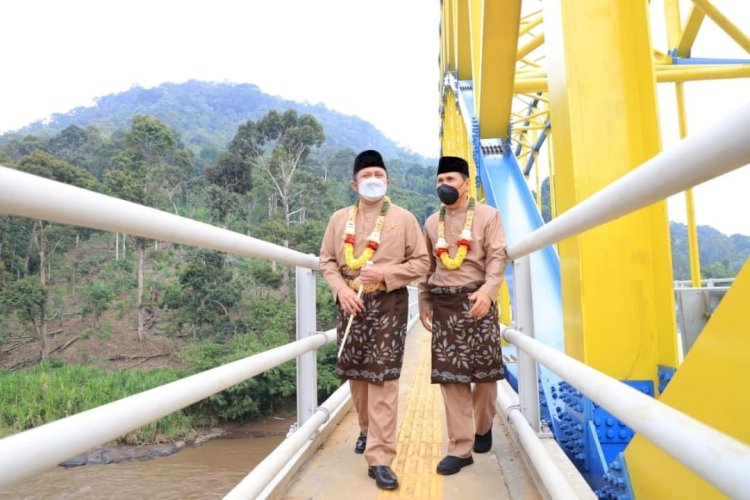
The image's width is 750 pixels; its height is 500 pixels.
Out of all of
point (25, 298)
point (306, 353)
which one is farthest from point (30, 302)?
point (306, 353)

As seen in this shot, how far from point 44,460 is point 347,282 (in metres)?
1.76

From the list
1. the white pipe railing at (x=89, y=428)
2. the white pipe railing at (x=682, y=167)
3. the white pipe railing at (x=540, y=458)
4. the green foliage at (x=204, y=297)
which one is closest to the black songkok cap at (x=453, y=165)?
the white pipe railing at (x=540, y=458)

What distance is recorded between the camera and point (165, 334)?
2480 cm

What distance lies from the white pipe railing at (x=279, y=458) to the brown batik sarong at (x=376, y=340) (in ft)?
0.92

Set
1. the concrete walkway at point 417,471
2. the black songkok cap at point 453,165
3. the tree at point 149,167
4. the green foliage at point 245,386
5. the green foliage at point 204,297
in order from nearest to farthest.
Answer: the concrete walkway at point 417,471
the black songkok cap at point 453,165
the green foliage at point 245,386
the green foliage at point 204,297
the tree at point 149,167

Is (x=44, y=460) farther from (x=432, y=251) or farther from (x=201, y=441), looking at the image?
(x=201, y=441)

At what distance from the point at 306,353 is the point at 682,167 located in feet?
6.75

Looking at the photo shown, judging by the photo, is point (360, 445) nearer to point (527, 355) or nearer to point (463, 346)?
point (463, 346)

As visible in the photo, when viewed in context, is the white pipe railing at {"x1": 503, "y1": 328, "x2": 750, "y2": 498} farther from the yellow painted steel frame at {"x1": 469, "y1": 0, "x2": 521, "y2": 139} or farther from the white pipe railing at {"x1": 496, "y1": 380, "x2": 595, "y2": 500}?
the yellow painted steel frame at {"x1": 469, "y1": 0, "x2": 521, "y2": 139}

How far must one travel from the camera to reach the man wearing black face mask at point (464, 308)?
2418mm

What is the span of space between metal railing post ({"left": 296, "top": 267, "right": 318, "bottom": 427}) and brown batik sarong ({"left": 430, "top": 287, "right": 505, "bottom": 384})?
0.59m

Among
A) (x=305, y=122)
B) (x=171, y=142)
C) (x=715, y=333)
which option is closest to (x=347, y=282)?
(x=715, y=333)

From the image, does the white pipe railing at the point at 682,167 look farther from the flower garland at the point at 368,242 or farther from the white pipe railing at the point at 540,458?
the flower garland at the point at 368,242

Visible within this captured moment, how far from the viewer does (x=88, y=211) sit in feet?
3.01
